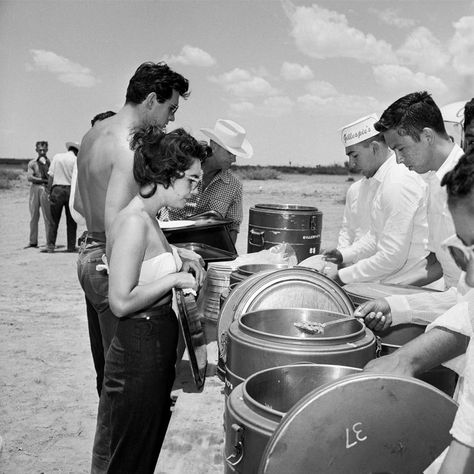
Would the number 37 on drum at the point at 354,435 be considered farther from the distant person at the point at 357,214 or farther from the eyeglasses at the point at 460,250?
the distant person at the point at 357,214

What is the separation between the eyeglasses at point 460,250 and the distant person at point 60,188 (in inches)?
393

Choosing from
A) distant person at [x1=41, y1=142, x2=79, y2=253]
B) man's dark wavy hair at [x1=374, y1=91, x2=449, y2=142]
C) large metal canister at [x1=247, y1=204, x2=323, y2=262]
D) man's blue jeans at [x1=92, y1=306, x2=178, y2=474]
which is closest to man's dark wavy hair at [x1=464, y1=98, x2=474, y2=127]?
man's dark wavy hair at [x1=374, y1=91, x2=449, y2=142]

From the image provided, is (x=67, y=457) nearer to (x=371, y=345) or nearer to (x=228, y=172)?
(x=371, y=345)

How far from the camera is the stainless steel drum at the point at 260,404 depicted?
1581 millimetres

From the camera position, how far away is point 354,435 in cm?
140

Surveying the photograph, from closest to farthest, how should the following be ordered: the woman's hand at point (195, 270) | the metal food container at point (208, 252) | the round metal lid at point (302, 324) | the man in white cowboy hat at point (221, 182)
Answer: the round metal lid at point (302, 324)
the woman's hand at point (195, 270)
the metal food container at point (208, 252)
the man in white cowboy hat at point (221, 182)

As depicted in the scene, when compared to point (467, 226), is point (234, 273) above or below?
below

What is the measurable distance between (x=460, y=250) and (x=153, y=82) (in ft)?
7.77

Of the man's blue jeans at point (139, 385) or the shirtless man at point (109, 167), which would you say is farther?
the shirtless man at point (109, 167)

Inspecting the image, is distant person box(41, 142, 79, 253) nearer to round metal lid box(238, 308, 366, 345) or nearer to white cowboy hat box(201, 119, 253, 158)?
white cowboy hat box(201, 119, 253, 158)

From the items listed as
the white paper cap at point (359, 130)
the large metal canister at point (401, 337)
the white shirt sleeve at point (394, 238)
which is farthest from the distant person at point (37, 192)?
the large metal canister at point (401, 337)

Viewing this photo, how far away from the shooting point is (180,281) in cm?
257

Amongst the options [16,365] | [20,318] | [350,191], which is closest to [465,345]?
[350,191]

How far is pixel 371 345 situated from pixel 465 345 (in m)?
0.35
